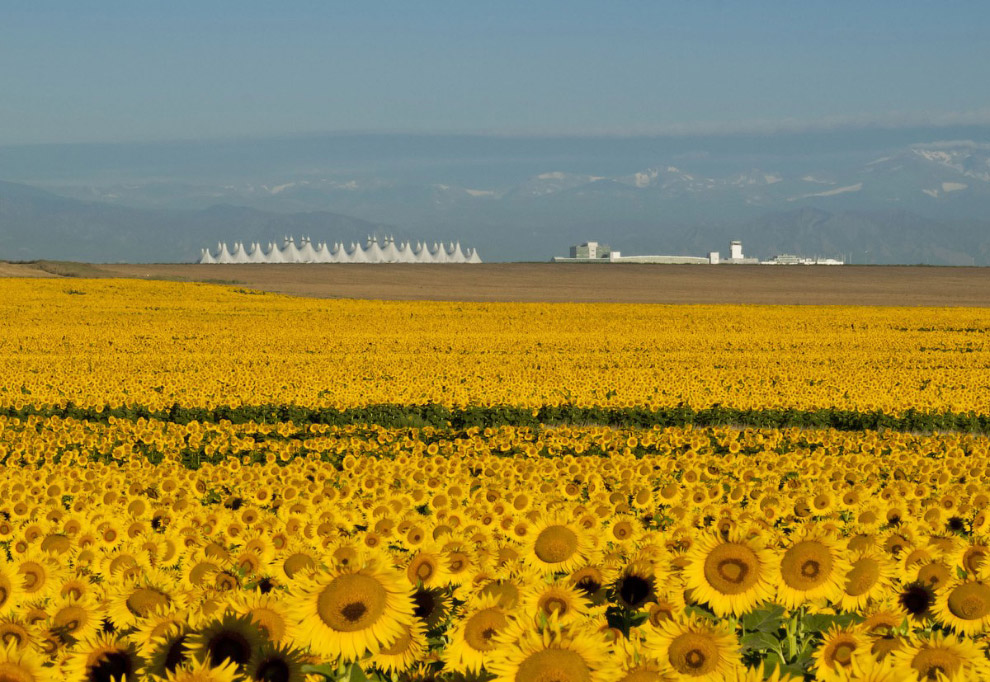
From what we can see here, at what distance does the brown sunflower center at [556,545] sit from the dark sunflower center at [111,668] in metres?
2.45

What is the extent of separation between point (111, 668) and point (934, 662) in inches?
112

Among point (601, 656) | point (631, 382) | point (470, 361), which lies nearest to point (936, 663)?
point (601, 656)

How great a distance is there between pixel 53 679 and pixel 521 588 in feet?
5.92

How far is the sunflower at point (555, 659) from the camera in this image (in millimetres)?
3109

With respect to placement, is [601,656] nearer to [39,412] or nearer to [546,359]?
[39,412]

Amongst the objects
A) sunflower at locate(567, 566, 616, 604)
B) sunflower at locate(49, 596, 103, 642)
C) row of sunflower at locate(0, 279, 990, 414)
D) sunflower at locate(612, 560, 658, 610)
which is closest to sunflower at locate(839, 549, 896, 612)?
sunflower at locate(612, 560, 658, 610)

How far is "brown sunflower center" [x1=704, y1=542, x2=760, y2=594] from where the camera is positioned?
15.3 ft

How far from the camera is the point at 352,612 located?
3.76 m

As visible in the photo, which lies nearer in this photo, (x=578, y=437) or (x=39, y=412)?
(x=578, y=437)

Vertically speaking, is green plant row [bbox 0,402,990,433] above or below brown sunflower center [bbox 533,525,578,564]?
below

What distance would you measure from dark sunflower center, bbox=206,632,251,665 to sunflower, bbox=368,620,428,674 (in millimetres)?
514

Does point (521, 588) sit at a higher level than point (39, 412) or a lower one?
higher

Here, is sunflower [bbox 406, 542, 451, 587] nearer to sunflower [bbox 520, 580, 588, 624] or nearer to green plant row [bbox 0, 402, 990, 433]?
sunflower [bbox 520, 580, 588, 624]

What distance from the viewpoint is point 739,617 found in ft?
15.3
